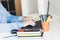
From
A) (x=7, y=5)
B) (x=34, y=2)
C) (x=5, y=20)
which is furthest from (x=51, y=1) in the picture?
(x=7, y=5)

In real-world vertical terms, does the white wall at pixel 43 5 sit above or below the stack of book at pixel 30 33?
above

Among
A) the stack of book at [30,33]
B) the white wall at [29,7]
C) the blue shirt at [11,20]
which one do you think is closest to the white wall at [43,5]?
the white wall at [29,7]

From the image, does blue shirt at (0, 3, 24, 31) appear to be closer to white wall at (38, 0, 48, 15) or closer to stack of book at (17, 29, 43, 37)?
stack of book at (17, 29, 43, 37)

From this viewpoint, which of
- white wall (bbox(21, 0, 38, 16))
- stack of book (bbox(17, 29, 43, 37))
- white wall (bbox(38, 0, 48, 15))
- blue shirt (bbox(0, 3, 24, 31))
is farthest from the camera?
white wall (bbox(21, 0, 38, 16))

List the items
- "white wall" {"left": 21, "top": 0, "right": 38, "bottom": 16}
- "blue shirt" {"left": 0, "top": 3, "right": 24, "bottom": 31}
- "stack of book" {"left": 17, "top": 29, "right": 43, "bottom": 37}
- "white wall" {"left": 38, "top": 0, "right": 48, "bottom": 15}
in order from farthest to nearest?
1. "white wall" {"left": 21, "top": 0, "right": 38, "bottom": 16}
2. "white wall" {"left": 38, "top": 0, "right": 48, "bottom": 15}
3. "blue shirt" {"left": 0, "top": 3, "right": 24, "bottom": 31}
4. "stack of book" {"left": 17, "top": 29, "right": 43, "bottom": 37}

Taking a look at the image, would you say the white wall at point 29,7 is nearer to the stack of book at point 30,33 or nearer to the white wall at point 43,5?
the white wall at point 43,5

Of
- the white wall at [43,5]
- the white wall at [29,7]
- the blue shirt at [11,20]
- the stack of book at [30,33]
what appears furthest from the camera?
the white wall at [29,7]

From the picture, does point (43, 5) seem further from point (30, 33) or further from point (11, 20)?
point (30, 33)

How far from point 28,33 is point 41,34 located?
0.43ft

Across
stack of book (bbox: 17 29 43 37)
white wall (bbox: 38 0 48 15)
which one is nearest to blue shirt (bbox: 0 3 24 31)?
stack of book (bbox: 17 29 43 37)

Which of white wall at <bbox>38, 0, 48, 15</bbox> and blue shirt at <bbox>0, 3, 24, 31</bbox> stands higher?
white wall at <bbox>38, 0, 48, 15</bbox>

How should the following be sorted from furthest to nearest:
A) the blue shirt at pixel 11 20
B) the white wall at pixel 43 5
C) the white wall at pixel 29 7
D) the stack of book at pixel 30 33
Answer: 1. the white wall at pixel 29 7
2. the white wall at pixel 43 5
3. the blue shirt at pixel 11 20
4. the stack of book at pixel 30 33

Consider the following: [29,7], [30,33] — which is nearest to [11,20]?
[30,33]

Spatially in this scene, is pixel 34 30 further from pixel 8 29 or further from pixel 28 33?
pixel 8 29
